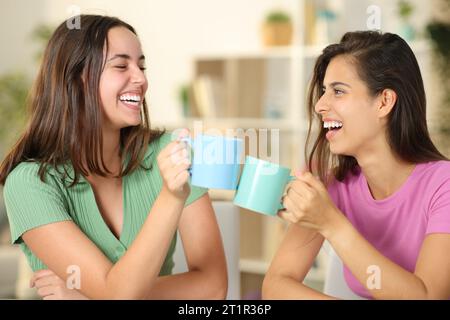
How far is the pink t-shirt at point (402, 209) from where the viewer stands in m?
1.38

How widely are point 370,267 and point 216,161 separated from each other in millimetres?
313

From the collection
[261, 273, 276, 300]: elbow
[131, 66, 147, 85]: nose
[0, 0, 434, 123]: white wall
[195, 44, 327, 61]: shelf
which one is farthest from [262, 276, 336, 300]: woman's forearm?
[0, 0, 434, 123]: white wall

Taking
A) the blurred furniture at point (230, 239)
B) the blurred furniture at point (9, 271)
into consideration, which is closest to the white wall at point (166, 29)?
the blurred furniture at point (9, 271)

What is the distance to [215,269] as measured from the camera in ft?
4.60

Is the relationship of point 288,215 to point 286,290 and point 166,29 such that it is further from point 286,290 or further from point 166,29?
point 166,29

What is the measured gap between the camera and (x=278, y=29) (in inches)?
161

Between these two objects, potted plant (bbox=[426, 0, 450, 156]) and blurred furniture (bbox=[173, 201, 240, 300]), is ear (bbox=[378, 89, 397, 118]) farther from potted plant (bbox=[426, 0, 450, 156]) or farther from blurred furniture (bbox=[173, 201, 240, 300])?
potted plant (bbox=[426, 0, 450, 156])

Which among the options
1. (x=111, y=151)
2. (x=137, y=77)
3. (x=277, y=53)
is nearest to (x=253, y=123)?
(x=277, y=53)

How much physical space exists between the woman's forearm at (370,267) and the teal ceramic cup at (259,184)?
0.13m

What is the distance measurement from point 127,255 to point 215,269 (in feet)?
1.06

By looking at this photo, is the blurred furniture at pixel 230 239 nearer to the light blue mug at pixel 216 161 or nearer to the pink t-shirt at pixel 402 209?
the pink t-shirt at pixel 402 209

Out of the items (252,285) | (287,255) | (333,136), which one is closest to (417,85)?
(333,136)

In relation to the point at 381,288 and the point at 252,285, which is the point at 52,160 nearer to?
the point at 381,288
